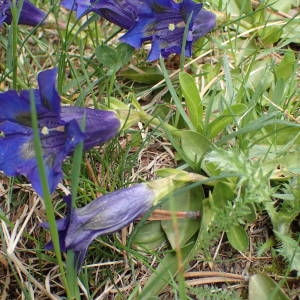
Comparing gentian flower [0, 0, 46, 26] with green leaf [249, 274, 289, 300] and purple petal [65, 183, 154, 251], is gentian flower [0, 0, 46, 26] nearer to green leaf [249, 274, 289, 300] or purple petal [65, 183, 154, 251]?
purple petal [65, 183, 154, 251]

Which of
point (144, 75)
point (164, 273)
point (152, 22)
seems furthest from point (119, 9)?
point (164, 273)

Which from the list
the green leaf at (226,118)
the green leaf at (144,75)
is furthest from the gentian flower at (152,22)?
the green leaf at (226,118)

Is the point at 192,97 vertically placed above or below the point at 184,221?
above

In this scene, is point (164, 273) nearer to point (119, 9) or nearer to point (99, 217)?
point (99, 217)

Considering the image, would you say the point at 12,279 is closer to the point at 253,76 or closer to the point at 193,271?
the point at 193,271

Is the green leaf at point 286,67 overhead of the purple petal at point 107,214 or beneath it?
overhead

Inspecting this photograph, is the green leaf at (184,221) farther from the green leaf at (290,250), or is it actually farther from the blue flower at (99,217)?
the green leaf at (290,250)
